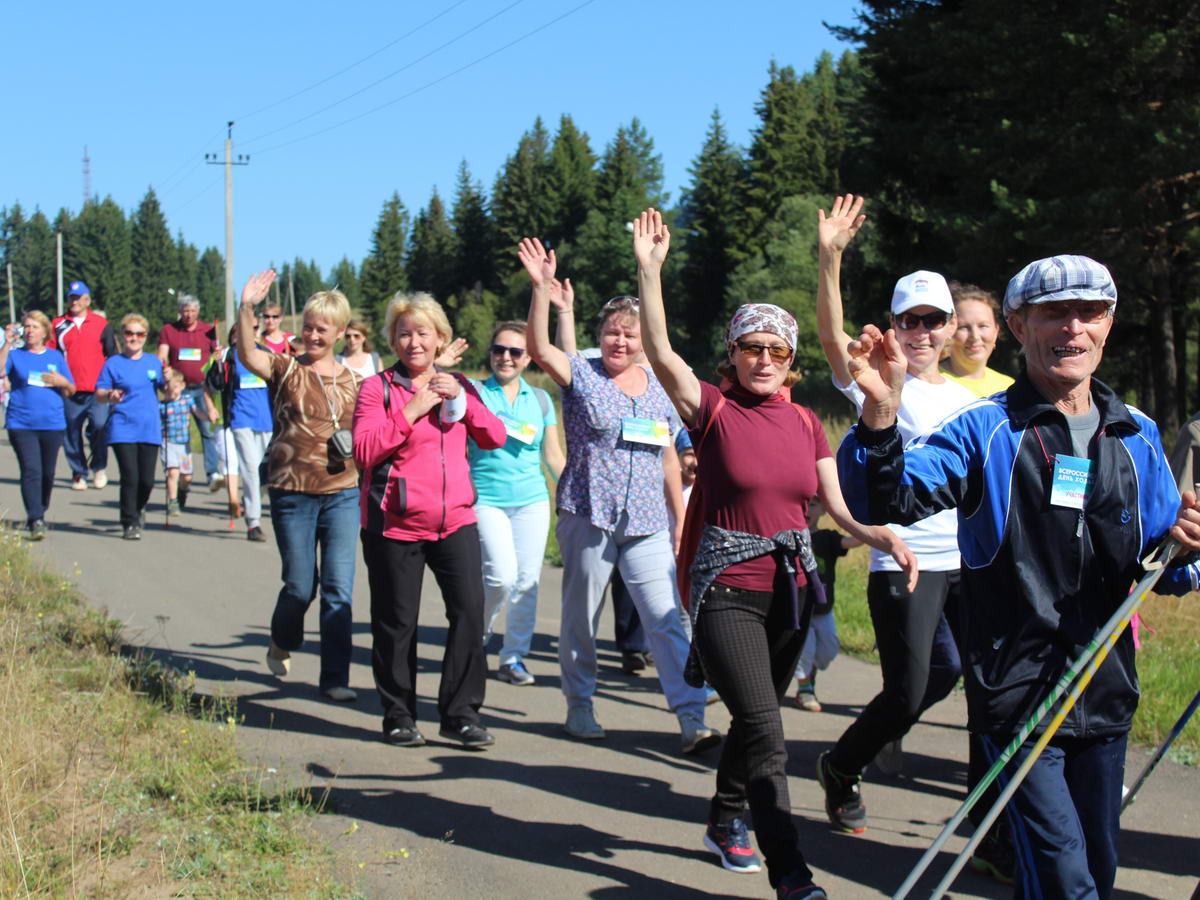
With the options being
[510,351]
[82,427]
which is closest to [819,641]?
[510,351]

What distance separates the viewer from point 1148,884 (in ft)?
14.6

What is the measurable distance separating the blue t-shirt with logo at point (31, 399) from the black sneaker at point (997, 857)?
32.0 feet

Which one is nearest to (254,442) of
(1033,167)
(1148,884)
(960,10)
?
(1148,884)

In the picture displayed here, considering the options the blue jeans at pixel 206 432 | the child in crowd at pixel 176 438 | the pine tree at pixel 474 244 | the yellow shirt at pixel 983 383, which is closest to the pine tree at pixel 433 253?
the pine tree at pixel 474 244

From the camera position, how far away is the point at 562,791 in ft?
17.9

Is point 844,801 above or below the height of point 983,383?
below

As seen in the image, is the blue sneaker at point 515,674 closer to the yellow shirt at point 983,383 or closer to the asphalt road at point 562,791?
the asphalt road at point 562,791

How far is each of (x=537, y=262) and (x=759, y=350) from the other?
72.5 inches

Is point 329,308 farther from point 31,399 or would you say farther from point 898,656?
point 31,399

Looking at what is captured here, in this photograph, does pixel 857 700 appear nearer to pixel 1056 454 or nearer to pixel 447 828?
pixel 447 828

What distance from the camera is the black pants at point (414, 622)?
6.02 metres

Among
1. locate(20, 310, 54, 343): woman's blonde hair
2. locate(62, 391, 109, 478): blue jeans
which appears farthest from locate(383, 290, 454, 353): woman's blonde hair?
locate(62, 391, 109, 478): blue jeans

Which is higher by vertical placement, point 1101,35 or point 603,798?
point 1101,35

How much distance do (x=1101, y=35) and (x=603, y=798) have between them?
21.3m
